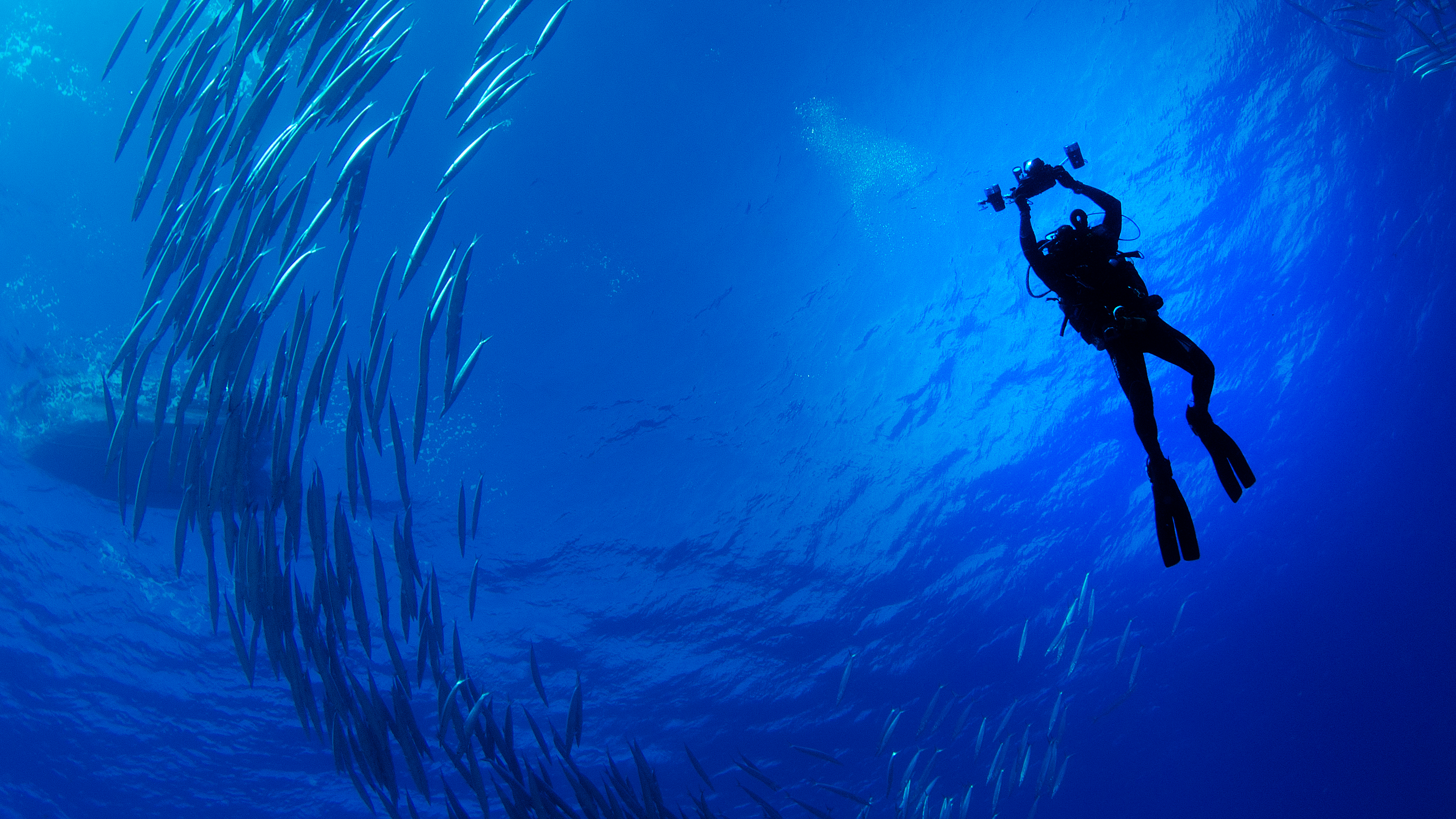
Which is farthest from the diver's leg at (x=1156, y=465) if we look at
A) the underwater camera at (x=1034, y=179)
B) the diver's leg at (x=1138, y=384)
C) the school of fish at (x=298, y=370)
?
the school of fish at (x=298, y=370)

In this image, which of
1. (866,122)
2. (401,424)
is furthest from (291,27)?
(866,122)

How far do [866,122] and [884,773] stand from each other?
2358 centimetres

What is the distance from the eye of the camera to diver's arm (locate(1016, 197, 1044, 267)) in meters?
3.87

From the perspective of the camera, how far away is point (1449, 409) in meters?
21.4

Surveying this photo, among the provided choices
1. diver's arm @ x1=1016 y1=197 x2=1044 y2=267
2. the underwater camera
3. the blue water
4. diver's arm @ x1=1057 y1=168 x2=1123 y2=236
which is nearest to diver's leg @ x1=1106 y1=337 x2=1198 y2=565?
diver's arm @ x1=1016 y1=197 x2=1044 y2=267

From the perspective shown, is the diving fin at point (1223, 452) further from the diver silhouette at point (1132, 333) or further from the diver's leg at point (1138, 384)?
the diver's leg at point (1138, 384)

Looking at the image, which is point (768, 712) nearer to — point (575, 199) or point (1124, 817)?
point (575, 199)

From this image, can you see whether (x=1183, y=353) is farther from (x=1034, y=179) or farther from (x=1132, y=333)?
(x=1034, y=179)

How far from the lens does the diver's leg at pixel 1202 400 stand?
3.59 metres

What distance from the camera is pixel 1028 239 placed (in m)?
3.92

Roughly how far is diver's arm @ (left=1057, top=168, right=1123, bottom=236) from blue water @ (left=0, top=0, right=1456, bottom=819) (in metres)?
6.85

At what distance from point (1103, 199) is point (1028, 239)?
0.70 m

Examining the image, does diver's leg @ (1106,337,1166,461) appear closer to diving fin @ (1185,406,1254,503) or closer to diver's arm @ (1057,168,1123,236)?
diving fin @ (1185,406,1254,503)

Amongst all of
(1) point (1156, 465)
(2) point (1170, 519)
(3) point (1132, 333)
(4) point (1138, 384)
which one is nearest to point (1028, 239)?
(3) point (1132, 333)
